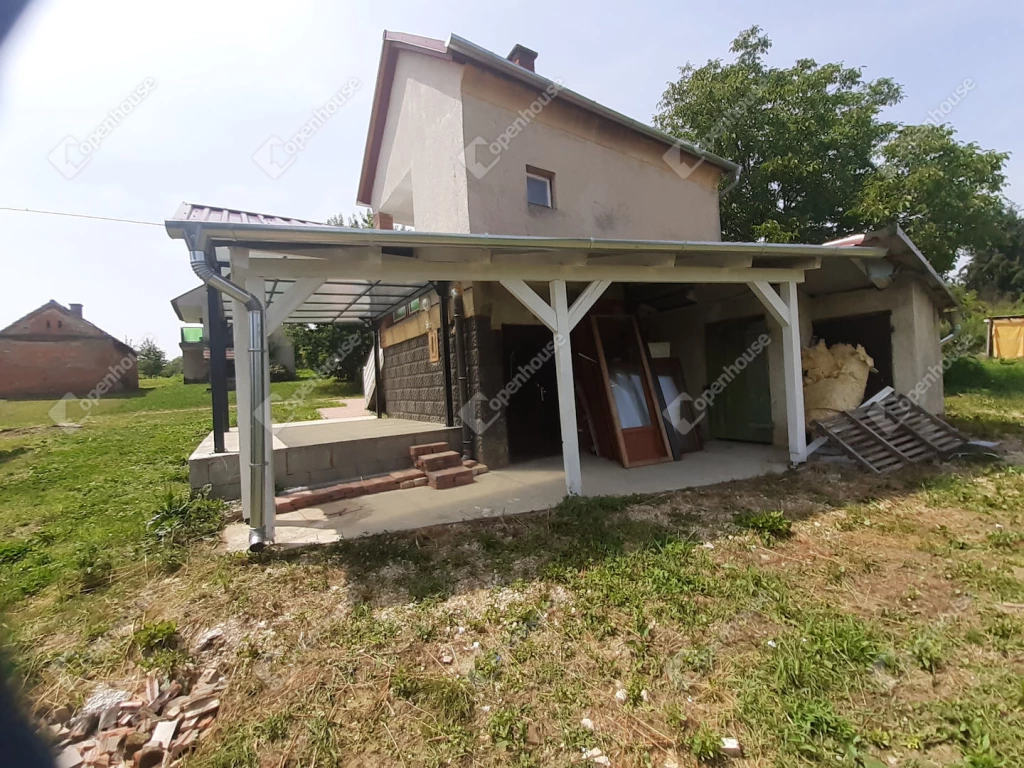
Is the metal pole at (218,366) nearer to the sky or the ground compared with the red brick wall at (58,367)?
nearer to the ground

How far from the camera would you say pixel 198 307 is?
7.16 meters

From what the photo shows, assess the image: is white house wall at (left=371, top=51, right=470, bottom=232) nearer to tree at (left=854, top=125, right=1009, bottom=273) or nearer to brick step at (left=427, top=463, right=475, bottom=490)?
brick step at (left=427, top=463, right=475, bottom=490)

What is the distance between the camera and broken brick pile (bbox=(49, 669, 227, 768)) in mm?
1942

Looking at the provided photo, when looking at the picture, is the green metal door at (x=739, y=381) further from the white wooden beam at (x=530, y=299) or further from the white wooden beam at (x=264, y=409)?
the white wooden beam at (x=264, y=409)

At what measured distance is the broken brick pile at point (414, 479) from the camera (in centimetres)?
551

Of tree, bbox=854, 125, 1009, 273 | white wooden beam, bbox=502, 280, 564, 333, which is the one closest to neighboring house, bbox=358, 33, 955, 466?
white wooden beam, bbox=502, 280, 564, 333

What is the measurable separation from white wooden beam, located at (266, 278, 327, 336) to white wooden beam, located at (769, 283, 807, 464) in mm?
5971

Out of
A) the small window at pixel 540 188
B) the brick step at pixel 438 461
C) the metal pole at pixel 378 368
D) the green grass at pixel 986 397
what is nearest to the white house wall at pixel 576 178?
the small window at pixel 540 188

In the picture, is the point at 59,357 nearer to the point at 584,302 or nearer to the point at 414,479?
the point at 414,479

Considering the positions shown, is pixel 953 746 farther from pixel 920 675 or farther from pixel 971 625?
pixel 971 625

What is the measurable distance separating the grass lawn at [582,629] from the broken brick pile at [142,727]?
11 cm

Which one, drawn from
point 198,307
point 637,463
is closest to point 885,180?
point 637,463

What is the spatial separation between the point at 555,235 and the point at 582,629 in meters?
7.27

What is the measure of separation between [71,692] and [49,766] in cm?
54
